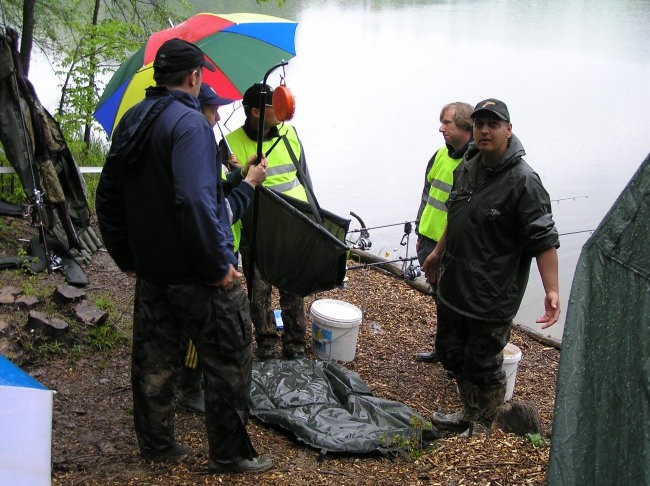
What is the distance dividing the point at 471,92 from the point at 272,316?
11594 mm

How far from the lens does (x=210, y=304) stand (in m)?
2.92

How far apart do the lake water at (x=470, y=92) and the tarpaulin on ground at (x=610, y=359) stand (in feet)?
14.7

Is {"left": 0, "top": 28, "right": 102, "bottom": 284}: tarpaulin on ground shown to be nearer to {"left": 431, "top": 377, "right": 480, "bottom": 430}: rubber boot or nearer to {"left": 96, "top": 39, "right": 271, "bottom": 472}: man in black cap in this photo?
{"left": 96, "top": 39, "right": 271, "bottom": 472}: man in black cap

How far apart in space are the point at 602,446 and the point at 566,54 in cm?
1944

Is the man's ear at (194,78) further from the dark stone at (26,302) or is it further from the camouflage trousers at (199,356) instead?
the dark stone at (26,302)

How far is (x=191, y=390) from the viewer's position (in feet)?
12.9

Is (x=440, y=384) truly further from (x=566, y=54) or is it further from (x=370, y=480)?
(x=566, y=54)

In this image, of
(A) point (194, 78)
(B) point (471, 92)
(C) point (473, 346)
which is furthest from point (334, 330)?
(B) point (471, 92)

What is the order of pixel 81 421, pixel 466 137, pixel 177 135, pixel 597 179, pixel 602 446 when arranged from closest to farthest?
pixel 602 446 → pixel 177 135 → pixel 81 421 → pixel 466 137 → pixel 597 179

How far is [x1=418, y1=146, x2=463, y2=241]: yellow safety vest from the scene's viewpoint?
15.0 feet

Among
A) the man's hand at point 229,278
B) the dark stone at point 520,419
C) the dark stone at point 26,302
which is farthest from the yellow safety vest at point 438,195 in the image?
the dark stone at point 26,302

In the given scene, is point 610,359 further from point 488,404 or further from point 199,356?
point 488,404

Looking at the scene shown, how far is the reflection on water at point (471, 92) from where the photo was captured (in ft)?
36.5

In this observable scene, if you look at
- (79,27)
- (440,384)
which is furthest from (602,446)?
(79,27)
